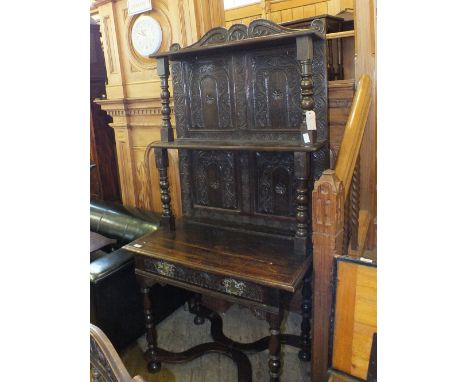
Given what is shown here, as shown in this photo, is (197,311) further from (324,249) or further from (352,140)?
(352,140)

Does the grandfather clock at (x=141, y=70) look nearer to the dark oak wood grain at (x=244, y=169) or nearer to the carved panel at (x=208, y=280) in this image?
the dark oak wood grain at (x=244, y=169)

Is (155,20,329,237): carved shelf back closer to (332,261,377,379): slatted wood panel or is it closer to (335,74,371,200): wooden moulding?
(335,74,371,200): wooden moulding

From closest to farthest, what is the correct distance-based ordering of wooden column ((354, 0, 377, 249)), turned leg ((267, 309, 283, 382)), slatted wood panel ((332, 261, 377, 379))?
slatted wood panel ((332, 261, 377, 379)) < turned leg ((267, 309, 283, 382)) < wooden column ((354, 0, 377, 249))

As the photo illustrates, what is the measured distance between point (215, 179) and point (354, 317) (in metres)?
0.95

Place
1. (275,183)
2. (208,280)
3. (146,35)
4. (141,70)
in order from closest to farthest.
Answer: (208,280) < (275,183) < (146,35) < (141,70)

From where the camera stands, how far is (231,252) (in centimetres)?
157

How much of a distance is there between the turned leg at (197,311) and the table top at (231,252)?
0.64 meters

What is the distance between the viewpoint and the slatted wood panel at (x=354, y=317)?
3.96 feet

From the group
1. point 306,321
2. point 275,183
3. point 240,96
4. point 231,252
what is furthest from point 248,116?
point 306,321

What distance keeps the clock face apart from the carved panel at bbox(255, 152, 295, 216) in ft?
3.22

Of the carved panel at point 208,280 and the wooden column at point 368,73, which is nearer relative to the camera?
the carved panel at point 208,280

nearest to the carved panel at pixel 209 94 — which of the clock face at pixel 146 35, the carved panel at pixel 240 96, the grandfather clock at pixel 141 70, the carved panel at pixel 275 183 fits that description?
the carved panel at pixel 240 96

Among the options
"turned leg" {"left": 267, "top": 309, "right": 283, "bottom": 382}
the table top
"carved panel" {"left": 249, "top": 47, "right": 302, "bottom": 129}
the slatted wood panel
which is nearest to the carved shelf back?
"carved panel" {"left": 249, "top": 47, "right": 302, "bottom": 129}

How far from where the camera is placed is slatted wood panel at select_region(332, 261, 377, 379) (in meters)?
1.21
